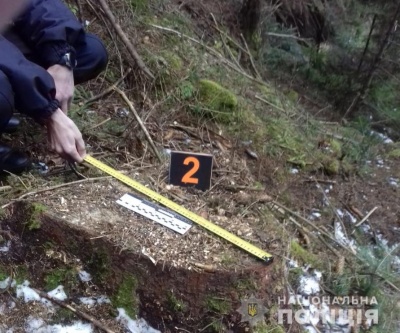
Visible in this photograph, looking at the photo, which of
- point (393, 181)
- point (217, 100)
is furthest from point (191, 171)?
point (393, 181)

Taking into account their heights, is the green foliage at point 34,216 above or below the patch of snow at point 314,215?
above

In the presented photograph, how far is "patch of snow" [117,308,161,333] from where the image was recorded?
219cm

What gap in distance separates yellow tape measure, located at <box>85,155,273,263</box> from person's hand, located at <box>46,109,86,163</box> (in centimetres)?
30

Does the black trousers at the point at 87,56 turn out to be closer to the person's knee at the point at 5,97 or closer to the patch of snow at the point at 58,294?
the person's knee at the point at 5,97

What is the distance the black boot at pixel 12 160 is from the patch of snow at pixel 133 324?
2.85 feet

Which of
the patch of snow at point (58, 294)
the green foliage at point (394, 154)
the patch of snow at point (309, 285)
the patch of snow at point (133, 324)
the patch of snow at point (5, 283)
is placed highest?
the patch of snow at point (5, 283)

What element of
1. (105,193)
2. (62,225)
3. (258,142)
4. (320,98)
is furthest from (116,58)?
(320,98)

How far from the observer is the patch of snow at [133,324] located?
7.20 ft

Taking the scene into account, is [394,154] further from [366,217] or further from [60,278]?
[60,278]

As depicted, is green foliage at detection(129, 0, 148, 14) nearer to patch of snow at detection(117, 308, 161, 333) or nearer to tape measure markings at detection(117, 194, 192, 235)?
tape measure markings at detection(117, 194, 192, 235)

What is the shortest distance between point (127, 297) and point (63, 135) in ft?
2.49

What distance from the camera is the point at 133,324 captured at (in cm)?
220

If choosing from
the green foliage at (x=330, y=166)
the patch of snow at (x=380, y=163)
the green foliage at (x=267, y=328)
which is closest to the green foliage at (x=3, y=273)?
the green foliage at (x=267, y=328)

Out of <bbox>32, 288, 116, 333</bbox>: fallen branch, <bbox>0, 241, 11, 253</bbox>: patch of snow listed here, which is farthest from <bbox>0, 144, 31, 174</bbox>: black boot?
<bbox>32, 288, 116, 333</bbox>: fallen branch
